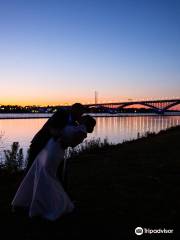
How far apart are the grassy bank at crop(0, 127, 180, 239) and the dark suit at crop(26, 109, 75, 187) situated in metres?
0.88

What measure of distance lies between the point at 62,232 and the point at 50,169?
0.91 m

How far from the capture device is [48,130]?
6020 mm

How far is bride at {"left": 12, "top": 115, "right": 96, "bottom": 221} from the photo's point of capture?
19.0 ft

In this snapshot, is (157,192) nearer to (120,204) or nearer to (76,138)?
(120,204)

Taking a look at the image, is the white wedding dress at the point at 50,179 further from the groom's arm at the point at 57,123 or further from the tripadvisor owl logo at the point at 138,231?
the tripadvisor owl logo at the point at 138,231

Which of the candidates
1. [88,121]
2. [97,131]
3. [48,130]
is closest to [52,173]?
[48,130]

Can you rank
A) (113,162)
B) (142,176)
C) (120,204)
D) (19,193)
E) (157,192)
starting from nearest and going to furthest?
(19,193) → (120,204) → (157,192) → (142,176) → (113,162)

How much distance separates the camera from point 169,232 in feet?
17.7

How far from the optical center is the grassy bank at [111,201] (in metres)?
5.61

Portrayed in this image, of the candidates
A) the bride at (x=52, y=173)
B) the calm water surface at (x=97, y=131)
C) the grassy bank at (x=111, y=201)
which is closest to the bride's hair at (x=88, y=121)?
the bride at (x=52, y=173)

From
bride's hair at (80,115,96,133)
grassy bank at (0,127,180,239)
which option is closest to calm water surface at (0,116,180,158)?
grassy bank at (0,127,180,239)

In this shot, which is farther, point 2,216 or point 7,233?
point 2,216

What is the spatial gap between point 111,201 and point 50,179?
164cm

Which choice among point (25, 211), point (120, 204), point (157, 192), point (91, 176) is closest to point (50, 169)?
point (25, 211)
